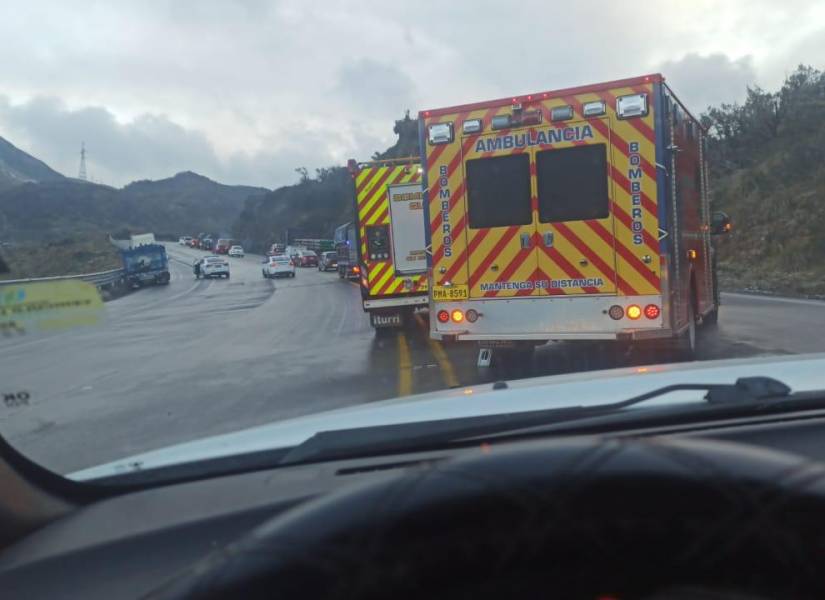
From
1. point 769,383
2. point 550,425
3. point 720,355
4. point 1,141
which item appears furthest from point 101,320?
point 720,355

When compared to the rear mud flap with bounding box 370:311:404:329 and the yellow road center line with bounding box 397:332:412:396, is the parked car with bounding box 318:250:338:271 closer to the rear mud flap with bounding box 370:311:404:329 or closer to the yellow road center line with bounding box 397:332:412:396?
the rear mud flap with bounding box 370:311:404:329

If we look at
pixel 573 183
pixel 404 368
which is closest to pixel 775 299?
pixel 404 368

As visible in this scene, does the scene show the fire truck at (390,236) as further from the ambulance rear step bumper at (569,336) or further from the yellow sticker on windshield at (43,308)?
the yellow sticker on windshield at (43,308)

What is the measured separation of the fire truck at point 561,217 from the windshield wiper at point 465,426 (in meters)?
5.56

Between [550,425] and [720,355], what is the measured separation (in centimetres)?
813

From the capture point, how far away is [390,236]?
16.7m

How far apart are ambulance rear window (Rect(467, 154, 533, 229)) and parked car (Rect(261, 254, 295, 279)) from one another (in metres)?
31.9

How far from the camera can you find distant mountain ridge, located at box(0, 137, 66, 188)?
13.0 feet

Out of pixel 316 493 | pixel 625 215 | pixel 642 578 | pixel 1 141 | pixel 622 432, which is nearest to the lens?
pixel 642 578

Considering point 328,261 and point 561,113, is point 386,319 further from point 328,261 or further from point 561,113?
point 328,261

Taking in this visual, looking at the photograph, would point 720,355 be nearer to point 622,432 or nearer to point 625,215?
point 625,215

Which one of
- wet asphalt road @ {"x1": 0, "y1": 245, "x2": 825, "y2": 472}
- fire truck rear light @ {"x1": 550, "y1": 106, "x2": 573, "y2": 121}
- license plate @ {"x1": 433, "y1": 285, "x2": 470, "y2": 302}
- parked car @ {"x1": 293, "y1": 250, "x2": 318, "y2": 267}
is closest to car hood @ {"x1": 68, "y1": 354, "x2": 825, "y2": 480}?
wet asphalt road @ {"x1": 0, "y1": 245, "x2": 825, "y2": 472}

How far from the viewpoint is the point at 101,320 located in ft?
9.39

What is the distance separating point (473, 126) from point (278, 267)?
34.1 metres
